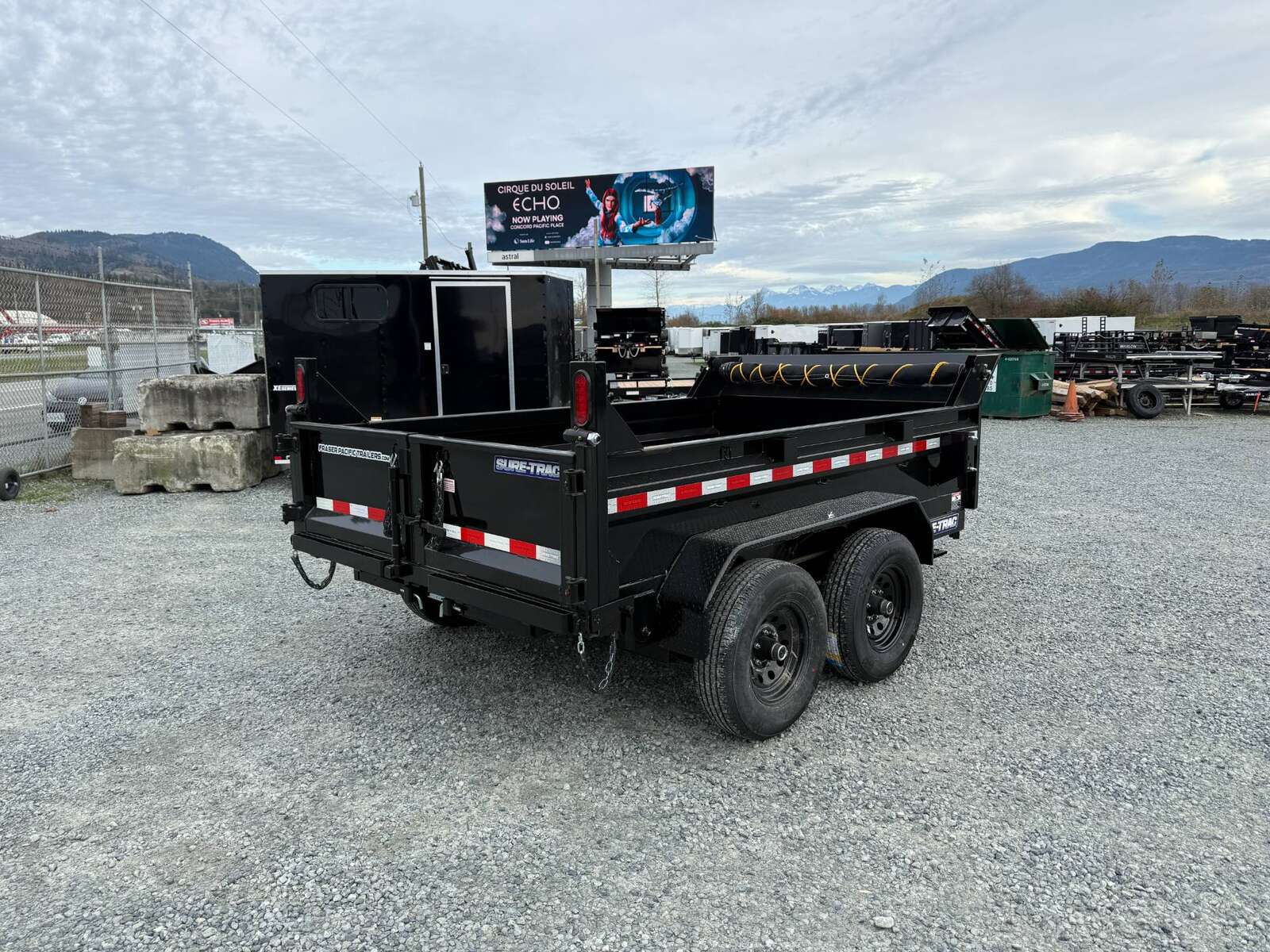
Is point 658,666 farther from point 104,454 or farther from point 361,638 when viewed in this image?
point 104,454

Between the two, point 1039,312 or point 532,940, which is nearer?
point 532,940

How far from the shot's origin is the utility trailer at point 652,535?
10.6 feet

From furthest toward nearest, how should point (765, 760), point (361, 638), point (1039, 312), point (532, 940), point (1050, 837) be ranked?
1. point (1039, 312)
2. point (361, 638)
3. point (765, 760)
4. point (1050, 837)
5. point (532, 940)

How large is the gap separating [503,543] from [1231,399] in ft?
68.2

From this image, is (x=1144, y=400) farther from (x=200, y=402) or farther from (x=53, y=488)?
(x=53, y=488)

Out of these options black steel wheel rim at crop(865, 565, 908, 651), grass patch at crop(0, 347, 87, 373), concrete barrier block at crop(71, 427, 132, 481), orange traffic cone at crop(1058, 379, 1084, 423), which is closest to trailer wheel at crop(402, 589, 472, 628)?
black steel wheel rim at crop(865, 565, 908, 651)

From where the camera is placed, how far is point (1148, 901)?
268cm

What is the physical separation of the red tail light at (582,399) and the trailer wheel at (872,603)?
1775 millimetres

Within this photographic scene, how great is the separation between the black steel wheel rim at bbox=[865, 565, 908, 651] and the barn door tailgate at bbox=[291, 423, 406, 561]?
253cm

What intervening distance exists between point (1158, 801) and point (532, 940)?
2503 mm

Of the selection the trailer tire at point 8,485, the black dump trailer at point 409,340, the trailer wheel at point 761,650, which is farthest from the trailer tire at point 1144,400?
the trailer tire at point 8,485

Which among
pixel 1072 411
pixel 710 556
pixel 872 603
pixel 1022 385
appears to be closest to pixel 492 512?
pixel 710 556

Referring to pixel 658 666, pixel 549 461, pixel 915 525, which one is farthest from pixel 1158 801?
pixel 549 461

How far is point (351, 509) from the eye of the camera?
416 centimetres
